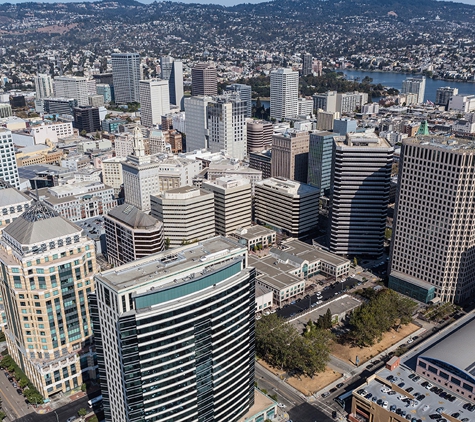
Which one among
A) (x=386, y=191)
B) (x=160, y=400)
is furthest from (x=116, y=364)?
(x=386, y=191)

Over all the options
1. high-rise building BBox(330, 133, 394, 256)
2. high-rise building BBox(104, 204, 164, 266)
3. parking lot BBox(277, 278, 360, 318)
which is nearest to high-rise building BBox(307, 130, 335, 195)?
high-rise building BBox(330, 133, 394, 256)

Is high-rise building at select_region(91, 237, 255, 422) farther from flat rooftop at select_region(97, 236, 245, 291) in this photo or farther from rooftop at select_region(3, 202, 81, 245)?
rooftop at select_region(3, 202, 81, 245)

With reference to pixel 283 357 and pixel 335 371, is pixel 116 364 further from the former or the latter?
pixel 335 371

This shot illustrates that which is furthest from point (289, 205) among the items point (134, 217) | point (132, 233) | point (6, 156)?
point (6, 156)

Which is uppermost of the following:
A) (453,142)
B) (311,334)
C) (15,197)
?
(453,142)

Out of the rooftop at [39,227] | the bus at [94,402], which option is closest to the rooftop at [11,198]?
the rooftop at [39,227]

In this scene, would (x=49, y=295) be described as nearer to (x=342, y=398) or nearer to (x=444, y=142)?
(x=342, y=398)

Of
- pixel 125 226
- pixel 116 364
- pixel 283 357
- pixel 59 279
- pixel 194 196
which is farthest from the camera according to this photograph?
pixel 194 196

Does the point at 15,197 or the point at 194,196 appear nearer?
the point at 15,197
